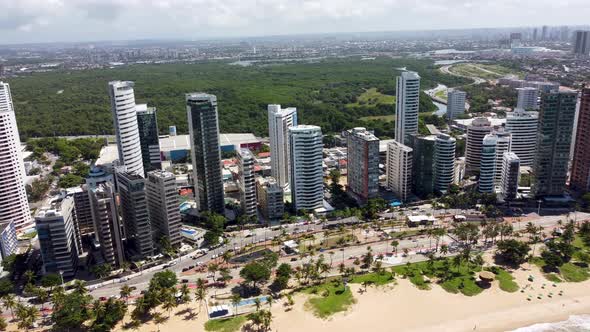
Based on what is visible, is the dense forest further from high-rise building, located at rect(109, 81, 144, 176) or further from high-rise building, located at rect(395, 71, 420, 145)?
high-rise building, located at rect(109, 81, 144, 176)

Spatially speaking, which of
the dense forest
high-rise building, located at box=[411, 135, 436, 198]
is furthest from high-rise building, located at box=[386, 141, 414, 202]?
the dense forest

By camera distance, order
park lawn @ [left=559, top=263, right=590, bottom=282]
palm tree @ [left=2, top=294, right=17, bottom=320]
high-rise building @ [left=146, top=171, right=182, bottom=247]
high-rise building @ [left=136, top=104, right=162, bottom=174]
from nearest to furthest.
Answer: palm tree @ [left=2, top=294, right=17, bottom=320] < park lawn @ [left=559, top=263, right=590, bottom=282] < high-rise building @ [left=146, top=171, right=182, bottom=247] < high-rise building @ [left=136, top=104, right=162, bottom=174]

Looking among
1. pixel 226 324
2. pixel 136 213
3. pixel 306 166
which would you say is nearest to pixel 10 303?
pixel 136 213

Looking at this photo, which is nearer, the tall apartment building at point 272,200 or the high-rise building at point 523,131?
the tall apartment building at point 272,200

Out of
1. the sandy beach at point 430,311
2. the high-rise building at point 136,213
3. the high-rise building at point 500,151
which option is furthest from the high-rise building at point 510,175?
the high-rise building at point 136,213

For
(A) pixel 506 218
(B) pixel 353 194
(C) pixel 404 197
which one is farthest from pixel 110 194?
(A) pixel 506 218

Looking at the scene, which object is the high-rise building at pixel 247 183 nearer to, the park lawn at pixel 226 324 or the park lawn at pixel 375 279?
the park lawn at pixel 375 279
